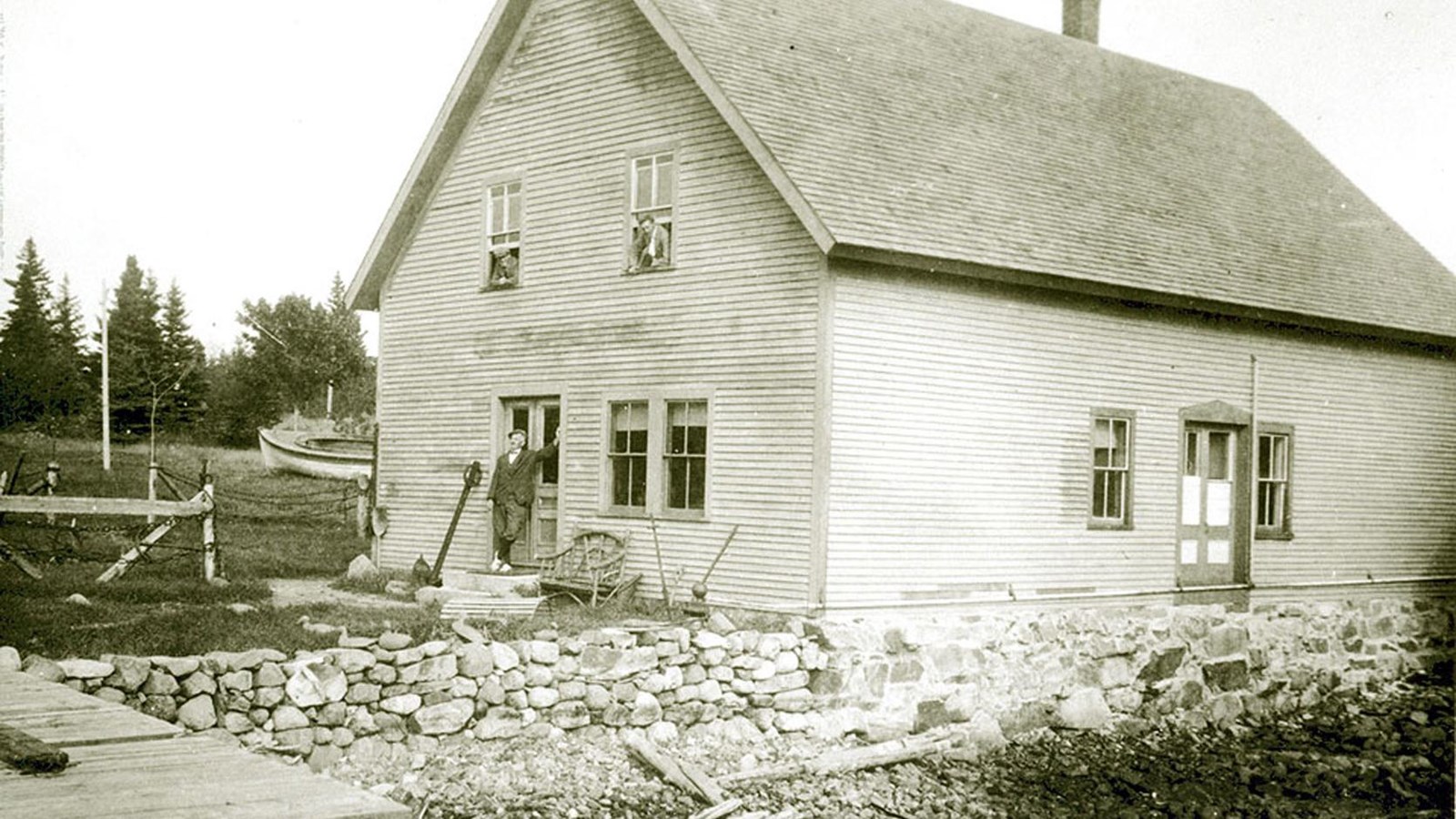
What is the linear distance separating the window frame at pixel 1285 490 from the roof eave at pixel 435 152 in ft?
39.5

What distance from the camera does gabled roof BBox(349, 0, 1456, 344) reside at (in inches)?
613

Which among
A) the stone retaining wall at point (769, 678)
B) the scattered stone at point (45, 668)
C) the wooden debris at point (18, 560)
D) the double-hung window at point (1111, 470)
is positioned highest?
the double-hung window at point (1111, 470)

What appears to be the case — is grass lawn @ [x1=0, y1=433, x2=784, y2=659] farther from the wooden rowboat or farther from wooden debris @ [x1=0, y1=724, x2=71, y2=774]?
the wooden rowboat

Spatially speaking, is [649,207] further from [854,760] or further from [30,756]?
[30,756]

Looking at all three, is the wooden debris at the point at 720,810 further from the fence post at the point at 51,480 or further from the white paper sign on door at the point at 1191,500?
the fence post at the point at 51,480

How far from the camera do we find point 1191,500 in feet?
62.3

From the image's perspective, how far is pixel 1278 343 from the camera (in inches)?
779

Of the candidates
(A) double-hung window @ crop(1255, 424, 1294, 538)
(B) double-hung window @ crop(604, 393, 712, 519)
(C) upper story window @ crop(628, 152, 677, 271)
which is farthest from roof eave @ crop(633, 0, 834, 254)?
(A) double-hung window @ crop(1255, 424, 1294, 538)

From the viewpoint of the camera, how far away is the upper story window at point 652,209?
16500 mm

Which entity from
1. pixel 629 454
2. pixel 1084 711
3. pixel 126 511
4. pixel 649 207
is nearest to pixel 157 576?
pixel 126 511

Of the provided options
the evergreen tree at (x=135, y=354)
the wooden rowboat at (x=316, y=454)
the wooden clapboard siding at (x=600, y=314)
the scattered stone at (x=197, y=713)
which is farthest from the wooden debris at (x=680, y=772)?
the wooden rowboat at (x=316, y=454)

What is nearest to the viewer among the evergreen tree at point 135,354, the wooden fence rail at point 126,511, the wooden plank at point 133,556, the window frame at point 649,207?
the wooden fence rail at point 126,511

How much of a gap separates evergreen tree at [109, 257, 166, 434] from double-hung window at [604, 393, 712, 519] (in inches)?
376

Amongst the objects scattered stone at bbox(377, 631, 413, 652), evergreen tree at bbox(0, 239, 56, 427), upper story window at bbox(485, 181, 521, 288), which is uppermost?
upper story window at bbox(485, 181, 521, 288)
